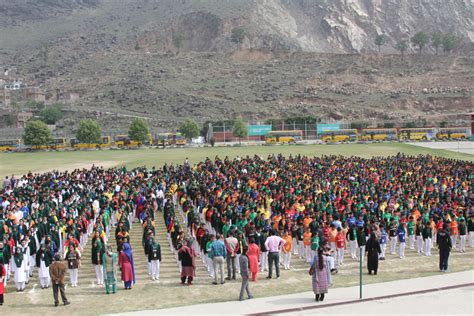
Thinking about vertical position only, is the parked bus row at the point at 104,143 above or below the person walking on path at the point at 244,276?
above

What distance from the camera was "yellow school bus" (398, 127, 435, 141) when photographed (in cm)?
9712

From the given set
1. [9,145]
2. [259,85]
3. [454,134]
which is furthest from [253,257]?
[259,85]

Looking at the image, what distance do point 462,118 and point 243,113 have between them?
49180 mm

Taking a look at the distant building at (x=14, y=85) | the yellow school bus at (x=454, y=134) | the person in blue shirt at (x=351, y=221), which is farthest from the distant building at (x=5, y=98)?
the person in blue shirt at (x=351, y=221)

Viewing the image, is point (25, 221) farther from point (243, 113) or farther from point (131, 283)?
point (243, 113)

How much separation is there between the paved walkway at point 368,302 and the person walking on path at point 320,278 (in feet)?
0.77

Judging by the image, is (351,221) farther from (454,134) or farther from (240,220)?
(454,134)

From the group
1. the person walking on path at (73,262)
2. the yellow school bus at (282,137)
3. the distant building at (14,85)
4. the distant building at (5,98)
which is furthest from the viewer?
the distant building at (14,85)

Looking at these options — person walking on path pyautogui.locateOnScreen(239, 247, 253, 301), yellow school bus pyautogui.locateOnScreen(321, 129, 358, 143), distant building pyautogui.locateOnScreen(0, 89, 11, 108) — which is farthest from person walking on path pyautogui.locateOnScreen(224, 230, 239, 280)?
distant building pyautogui.locateOnScreen(0, 89, 11, 108)

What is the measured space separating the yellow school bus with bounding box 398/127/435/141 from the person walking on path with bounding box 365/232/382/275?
84.0m

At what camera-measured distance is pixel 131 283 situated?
15945 millimetres

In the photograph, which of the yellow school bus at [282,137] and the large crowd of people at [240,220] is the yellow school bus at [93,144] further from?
the large crowd of people at [240,220]

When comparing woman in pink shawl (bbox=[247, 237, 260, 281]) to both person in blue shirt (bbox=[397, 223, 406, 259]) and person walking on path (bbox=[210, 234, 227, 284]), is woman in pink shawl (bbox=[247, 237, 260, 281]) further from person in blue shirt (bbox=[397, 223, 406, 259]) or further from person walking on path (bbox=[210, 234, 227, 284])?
person in blue shirt (bbox=[397, 223, 406, 259])

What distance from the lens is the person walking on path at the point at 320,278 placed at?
45.4 ft
